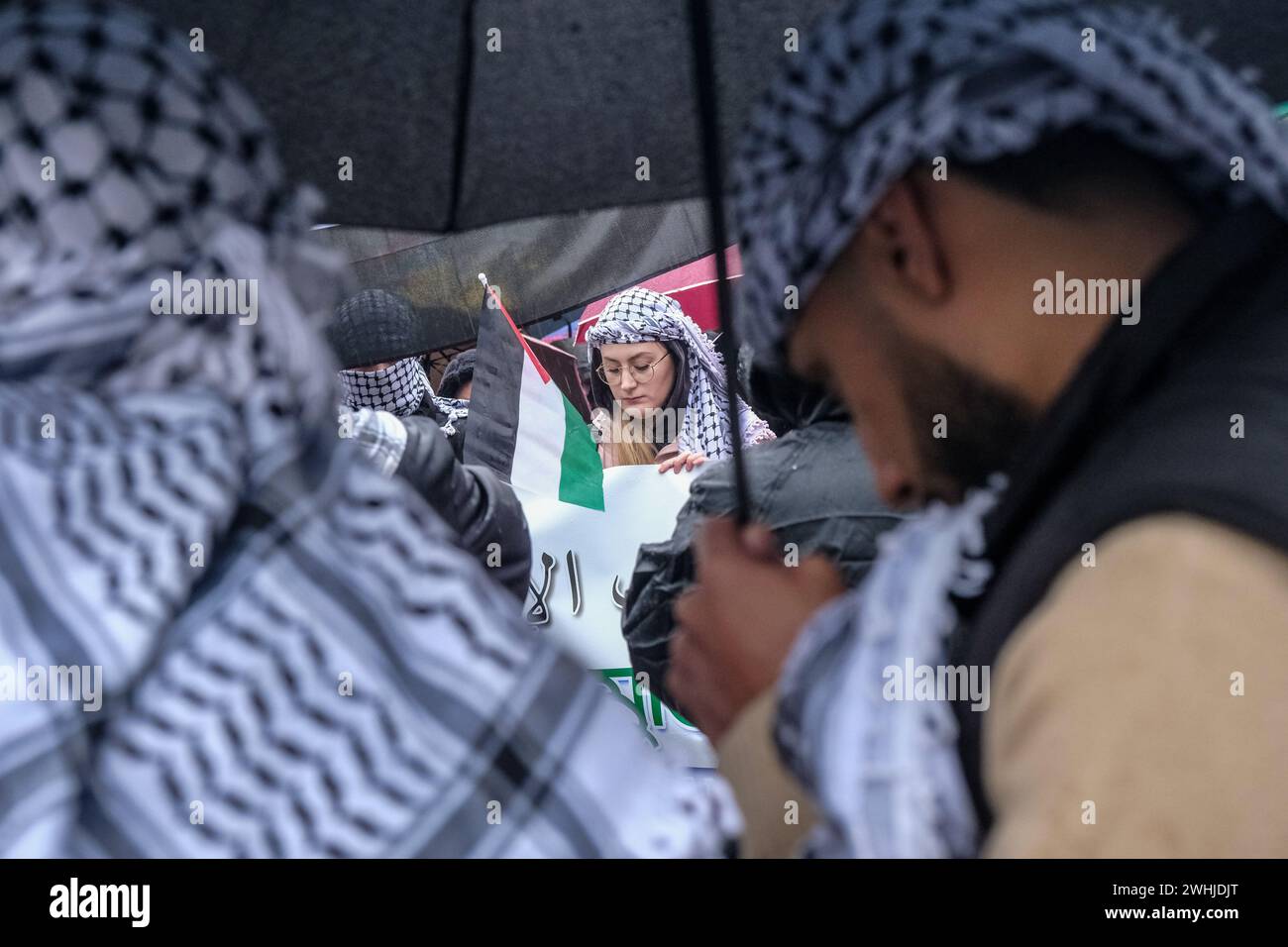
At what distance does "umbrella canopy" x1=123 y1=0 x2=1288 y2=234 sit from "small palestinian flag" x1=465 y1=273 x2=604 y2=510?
2.07 metres

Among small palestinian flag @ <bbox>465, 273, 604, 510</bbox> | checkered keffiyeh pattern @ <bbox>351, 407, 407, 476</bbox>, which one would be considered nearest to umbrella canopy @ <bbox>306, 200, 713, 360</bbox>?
small palestinian flag @ <bbox>465, 273, 604, 510</bbox>

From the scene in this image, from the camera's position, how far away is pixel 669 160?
2.15m

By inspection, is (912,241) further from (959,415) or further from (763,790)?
(763,790)

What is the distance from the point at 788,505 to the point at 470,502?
0.78 meters

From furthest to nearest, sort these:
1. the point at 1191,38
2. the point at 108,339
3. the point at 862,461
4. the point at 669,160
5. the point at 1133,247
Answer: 1. the point at 862,461
2. the point at 669,160
3. the point at 1191,38
4. the point at 1133,247
5. the point at 108,339

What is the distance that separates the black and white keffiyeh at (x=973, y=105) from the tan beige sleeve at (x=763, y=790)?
0.54 metres

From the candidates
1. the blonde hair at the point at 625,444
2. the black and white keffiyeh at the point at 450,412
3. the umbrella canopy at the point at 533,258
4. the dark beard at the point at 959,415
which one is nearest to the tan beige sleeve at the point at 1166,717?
the dark beard at the point at 959,415

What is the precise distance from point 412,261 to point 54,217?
11.4 ft

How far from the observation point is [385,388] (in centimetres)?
556

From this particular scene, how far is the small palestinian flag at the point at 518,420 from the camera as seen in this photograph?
4258 millimetres

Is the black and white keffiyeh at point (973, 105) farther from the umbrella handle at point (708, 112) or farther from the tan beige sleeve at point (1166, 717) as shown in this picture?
the tan beige sleeve at point (1166, 717)

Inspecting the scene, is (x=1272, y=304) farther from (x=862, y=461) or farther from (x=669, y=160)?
(x=862, y=461)

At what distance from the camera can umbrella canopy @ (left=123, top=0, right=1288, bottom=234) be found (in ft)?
5.54
